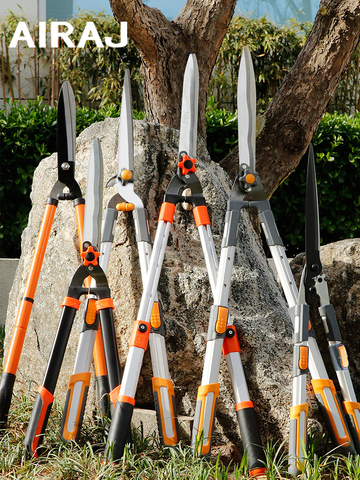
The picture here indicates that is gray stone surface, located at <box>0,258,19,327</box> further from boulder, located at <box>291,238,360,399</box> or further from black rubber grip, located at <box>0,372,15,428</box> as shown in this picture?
boulder, located at <box>291,238,360,399</box>

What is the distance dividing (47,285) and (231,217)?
1106mm

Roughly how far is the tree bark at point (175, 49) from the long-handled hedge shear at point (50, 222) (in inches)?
40.4

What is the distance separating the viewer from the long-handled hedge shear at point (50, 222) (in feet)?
7.46

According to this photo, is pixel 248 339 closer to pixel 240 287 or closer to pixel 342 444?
pixel 240 287

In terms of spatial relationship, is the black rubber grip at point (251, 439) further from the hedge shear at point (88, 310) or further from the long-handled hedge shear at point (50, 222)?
the long-handled hedge shear at point (50, 222)

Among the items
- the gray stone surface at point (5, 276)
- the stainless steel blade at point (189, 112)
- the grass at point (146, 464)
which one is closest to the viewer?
the grass at point (146, 464)

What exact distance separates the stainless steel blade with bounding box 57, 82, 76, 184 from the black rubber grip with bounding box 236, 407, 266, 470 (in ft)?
4.75

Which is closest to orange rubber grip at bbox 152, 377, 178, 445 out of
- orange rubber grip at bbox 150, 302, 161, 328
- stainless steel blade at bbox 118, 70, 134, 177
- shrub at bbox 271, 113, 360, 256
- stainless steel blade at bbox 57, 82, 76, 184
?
orange rubber grip at bbox 150, 302, 161, 328

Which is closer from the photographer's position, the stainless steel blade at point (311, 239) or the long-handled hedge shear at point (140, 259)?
the long-handled hedge shear at point (140, 259)

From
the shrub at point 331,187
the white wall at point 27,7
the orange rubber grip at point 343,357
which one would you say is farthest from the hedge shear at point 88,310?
the white wall at point 27,7

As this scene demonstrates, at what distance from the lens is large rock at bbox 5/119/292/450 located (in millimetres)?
2209

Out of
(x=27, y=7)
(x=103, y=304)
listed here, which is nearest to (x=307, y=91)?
(x=103, y=304)

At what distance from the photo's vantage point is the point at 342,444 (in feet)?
6.46

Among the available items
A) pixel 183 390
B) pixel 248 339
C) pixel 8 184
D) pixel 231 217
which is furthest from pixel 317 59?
pixel 8 184
